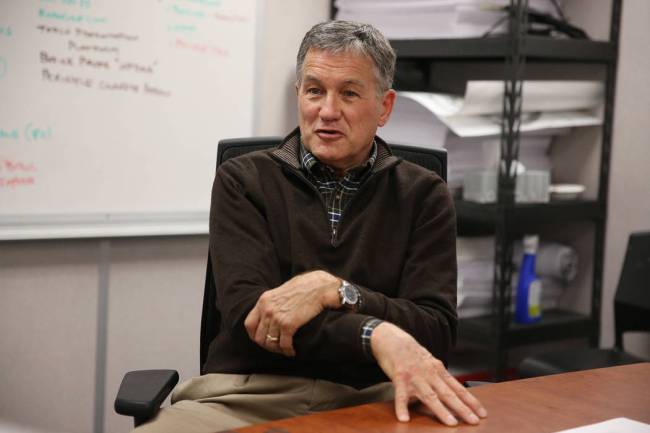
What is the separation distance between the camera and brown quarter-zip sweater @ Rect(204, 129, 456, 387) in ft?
5.37

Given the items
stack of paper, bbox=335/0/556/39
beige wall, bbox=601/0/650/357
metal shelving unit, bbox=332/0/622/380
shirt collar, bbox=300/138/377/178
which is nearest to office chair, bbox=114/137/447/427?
shirt collar, bbox=300/138/377/178

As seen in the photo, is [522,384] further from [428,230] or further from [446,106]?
[446,106]

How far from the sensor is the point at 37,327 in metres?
2.62

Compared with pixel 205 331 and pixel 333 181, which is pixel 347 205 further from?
pixel 205 331

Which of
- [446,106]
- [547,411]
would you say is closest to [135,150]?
[446,106]

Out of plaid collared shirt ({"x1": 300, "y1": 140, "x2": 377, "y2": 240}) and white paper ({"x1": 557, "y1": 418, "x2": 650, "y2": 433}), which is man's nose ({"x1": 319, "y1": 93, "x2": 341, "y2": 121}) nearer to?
plaid collared shirt ({"x1": 300, "y1": 140, "x2": 377, "y2": 240})

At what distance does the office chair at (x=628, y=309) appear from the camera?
2.58 m

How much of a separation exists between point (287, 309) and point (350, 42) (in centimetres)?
58

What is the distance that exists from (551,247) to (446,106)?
2.25 ft

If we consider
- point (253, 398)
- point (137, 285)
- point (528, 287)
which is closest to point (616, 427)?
point (253, 398)

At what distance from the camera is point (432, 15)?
2.86m

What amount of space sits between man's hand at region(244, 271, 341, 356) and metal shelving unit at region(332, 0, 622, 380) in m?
1.32

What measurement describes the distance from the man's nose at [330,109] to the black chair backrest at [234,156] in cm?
17

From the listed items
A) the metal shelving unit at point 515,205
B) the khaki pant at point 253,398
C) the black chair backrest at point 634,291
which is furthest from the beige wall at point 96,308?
the black chair backrest at point 634,291
